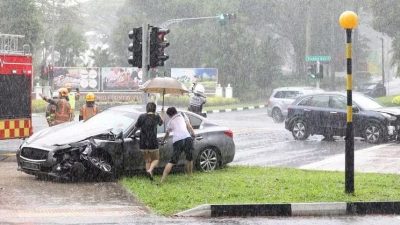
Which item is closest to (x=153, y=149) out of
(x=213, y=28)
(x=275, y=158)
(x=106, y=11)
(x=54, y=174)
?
(x=54, y=174)

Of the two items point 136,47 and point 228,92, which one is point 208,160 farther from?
point 228,92

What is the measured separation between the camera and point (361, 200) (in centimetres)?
985

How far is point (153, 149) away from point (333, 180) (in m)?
3.13

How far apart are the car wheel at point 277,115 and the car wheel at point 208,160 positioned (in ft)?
62.5

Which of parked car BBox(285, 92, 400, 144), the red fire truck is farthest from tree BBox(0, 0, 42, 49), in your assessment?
the red fire truck

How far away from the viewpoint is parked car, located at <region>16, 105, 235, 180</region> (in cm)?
1181

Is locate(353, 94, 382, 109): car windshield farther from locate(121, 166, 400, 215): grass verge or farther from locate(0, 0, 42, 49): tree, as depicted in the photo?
locate(0, 0, 42, 49): tree

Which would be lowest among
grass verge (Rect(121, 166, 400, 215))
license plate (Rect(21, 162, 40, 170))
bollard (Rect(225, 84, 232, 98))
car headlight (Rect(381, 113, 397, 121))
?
grass verge (Rect(121, 166, 400, 215))

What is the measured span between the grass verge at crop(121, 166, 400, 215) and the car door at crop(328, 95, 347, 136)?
7.44m

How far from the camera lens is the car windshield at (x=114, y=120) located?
41.7ft

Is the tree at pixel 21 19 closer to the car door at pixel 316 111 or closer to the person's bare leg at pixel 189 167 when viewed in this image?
the car door at pixel 316 111

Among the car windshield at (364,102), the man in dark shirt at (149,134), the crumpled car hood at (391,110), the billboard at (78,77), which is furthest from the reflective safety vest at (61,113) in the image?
the billboard at (78,77)

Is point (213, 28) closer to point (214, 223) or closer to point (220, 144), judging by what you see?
point (220, 144)

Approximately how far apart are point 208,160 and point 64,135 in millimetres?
2870
